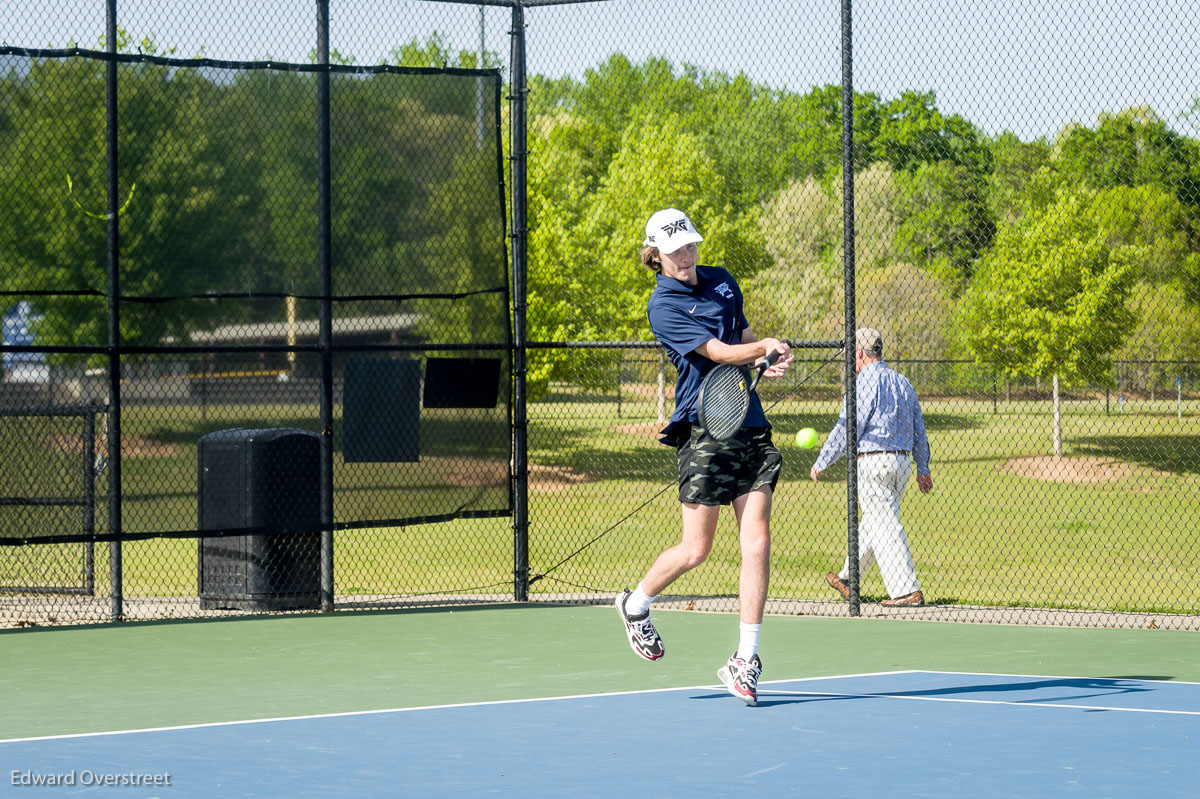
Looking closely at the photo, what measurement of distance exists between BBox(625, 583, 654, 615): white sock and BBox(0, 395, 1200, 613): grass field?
321cm

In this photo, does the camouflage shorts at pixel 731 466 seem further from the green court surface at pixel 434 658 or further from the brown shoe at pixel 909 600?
the brown shoe at pixel 909 600

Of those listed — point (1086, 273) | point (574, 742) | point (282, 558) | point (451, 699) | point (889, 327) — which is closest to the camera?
point (574, 742)

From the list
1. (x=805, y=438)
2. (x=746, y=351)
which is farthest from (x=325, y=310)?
(x=746, y=351)

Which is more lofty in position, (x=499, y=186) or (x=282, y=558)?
(x=499, y=186)

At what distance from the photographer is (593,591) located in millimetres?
11539

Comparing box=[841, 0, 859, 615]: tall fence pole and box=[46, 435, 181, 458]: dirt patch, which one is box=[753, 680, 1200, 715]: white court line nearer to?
box=[841, 0, 859, 615]: tall fence pole

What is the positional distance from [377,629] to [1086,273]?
2226 cm

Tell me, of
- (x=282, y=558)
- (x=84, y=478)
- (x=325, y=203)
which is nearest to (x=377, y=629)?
(x=282, y=558)

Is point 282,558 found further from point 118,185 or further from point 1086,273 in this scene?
point 1086,273

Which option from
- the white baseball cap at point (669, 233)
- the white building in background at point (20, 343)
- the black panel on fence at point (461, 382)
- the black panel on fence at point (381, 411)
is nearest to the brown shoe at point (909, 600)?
the black panel on fence at point (461, 382)

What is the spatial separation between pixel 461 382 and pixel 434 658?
8.10ft

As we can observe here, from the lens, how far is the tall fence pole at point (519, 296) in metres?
10.8

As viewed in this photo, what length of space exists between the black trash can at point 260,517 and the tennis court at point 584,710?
36 cm

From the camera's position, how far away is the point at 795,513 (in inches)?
968
